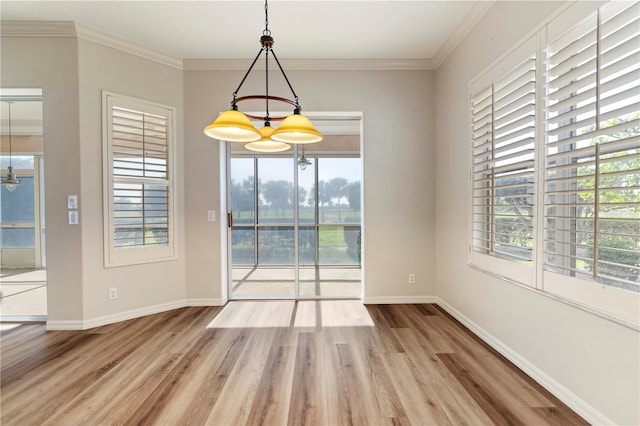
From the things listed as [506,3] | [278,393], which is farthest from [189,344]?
[506,3]

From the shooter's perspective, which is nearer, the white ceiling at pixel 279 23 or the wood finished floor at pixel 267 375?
the wood finished floor at pixel 267 375

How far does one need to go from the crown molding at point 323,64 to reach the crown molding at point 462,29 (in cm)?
20

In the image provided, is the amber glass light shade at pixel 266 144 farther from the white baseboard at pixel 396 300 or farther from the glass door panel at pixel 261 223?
the white baseboard at pixel 396 300

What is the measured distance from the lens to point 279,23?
9.19 feet

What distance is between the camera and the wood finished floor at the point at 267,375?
1.72m

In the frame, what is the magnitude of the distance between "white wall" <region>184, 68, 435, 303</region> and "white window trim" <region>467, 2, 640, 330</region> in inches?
40.1

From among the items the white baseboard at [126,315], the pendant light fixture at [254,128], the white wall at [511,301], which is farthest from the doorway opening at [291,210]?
the pendant light fixture at [254,128]

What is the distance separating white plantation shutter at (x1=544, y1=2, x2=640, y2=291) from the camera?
56.3 inches

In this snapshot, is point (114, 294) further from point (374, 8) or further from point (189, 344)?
point (374, 8)

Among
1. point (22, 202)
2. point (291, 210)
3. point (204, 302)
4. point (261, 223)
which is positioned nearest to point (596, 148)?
point (291, 210)

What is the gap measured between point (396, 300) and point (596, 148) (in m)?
2.66

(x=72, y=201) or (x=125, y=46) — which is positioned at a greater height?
(x=125, y=46)

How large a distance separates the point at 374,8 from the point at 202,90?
7.44 ft

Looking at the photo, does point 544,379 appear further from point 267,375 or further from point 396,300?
point 267,375
